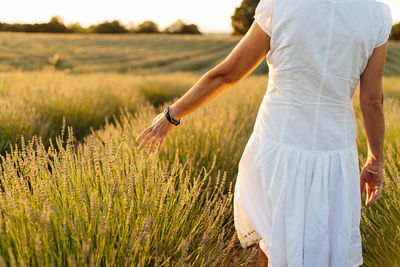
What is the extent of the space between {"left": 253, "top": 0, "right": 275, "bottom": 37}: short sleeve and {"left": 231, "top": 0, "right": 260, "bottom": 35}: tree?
4644 centimetres

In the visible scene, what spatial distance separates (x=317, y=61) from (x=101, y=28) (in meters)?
68.8

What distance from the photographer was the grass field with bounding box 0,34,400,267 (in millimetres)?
1396

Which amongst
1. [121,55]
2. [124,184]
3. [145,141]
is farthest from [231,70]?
[121,55]

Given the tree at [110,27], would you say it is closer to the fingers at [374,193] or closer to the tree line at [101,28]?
the tree line at [101,28]

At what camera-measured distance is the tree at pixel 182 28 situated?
66.9 m

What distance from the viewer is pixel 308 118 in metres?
1.37

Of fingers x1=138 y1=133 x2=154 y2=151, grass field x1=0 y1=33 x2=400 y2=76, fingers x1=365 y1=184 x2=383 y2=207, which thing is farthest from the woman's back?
grass field x1=0 y1=33 x2=400 y2=76

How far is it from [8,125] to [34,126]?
30cm

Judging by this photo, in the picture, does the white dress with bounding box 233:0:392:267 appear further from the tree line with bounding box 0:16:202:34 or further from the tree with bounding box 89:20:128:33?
the tree with bounding box 89:20:128:33

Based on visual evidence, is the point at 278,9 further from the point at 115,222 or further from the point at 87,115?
the point at 87,115

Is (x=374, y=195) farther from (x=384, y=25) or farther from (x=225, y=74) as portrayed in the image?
(x=225, y=74)

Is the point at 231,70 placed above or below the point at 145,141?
above

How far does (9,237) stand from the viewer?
1.41m

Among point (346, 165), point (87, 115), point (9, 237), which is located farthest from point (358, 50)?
point (87, 115)
